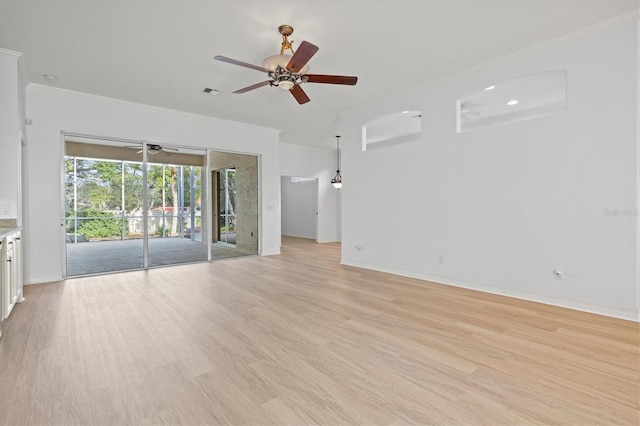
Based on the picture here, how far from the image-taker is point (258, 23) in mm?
3062

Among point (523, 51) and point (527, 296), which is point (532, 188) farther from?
point (523, 51)

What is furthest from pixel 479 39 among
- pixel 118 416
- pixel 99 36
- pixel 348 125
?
pixel 118 416

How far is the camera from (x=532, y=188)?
3.68 m

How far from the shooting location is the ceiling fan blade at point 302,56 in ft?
8.78

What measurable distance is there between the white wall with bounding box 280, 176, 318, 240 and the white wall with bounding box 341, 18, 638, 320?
5.44 m

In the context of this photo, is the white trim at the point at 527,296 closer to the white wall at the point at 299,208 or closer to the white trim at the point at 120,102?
the white trim at the point at 120,102

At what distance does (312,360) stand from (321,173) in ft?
26.0

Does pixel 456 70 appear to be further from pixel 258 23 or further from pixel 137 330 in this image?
pixel 137 330

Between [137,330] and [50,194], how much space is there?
11.2 ft

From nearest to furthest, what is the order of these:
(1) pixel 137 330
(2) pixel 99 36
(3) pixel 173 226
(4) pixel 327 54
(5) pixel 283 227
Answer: (1) pixel 137 330
(2) pixel 99 36
(4) pixel 327 54
(3) pixel 173 226
(5) pixel 283 227

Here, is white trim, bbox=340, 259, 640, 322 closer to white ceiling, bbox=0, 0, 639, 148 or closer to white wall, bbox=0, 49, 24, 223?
white ceiling, bbox=0, 0, 639, 148

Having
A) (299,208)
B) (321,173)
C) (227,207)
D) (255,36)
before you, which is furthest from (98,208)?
(299,208)

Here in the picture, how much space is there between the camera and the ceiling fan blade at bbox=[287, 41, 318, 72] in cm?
268

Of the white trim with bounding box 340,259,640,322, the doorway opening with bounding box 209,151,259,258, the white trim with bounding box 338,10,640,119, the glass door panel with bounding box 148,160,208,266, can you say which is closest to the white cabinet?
the glass door panel with bounding box 148,160,208,266
